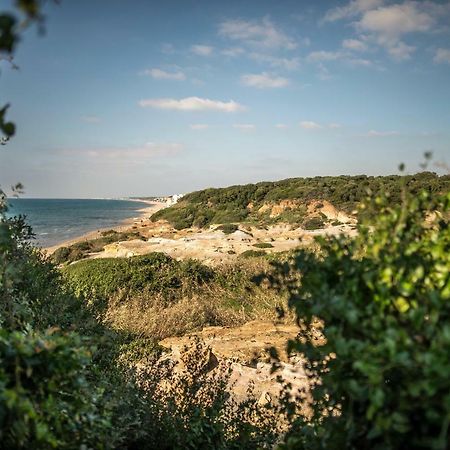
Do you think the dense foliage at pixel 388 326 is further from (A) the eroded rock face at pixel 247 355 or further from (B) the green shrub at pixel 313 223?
(B) the green shrub at pixel 313 223

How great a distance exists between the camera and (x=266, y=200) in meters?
47.6

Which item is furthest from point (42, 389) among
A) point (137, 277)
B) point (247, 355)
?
point (137, 277)

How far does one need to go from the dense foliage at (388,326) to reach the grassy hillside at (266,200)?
3184 cm

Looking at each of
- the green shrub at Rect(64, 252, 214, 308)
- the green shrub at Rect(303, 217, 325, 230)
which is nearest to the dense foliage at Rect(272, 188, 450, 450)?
the green shrub at Rect(64, 252, 214, 308)

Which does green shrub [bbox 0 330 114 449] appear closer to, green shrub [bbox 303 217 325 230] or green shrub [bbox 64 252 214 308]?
green shrub [bbox 64 252 214 308]

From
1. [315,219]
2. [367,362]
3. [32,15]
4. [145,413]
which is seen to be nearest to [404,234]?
[367,362]

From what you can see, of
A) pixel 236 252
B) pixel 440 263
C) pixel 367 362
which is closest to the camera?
pixel 367 362

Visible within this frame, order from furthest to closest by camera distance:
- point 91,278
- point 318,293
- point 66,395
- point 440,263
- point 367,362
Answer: point 91,278 < point 66,395 < point 440,263 < point 318,293 < point 367,362

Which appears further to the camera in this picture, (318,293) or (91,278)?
(91,278)

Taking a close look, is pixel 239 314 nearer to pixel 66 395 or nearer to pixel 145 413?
pixel 145 413

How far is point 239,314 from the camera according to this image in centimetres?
1480

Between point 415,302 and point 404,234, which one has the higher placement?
point 404,234

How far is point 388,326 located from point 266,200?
4602cm

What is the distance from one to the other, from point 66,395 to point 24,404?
1.22 meters
